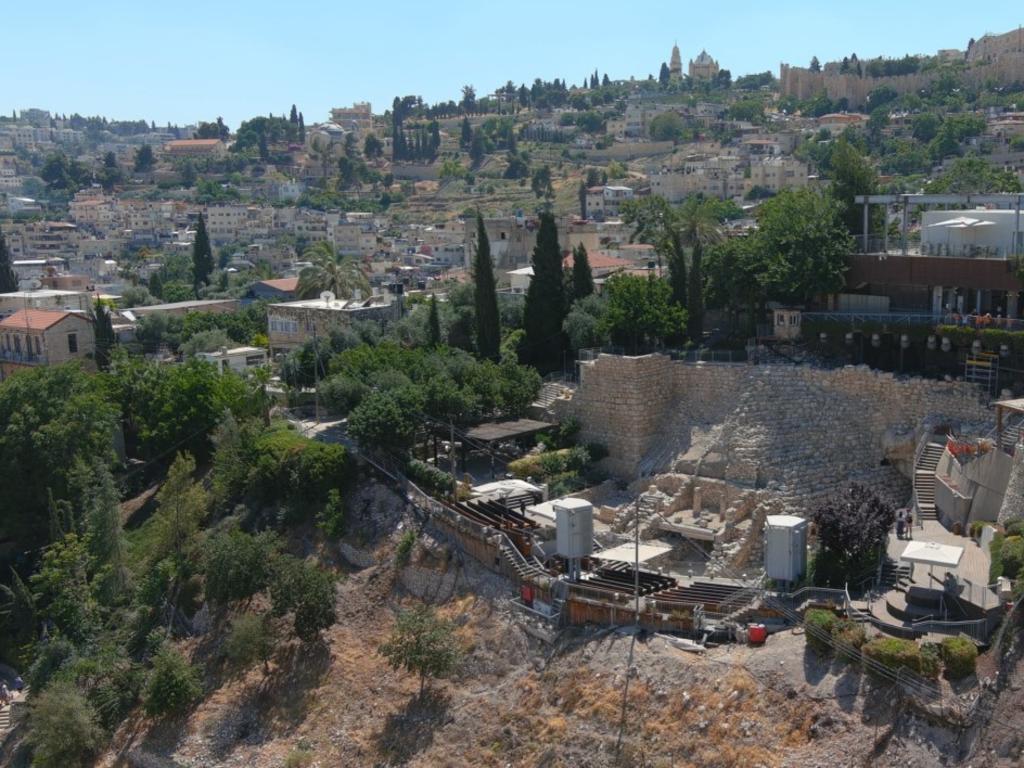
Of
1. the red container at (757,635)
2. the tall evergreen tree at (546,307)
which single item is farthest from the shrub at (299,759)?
the tall evergreen tree at (546,307)

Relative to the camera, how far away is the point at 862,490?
25.8 m

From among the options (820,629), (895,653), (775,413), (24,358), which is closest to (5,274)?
(24,358)

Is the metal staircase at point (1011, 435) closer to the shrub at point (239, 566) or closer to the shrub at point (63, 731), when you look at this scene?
the shrub at point (239, 566)

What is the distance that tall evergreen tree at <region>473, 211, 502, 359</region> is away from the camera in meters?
41.4

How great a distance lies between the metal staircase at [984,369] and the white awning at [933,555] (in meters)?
11.8

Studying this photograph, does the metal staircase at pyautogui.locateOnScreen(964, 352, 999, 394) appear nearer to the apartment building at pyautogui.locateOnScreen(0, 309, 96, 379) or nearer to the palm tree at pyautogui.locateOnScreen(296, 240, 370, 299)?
the palm tree at pyautogui.locateOnScreen(296, 240, 370, 299)

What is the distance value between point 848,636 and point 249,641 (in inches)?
603

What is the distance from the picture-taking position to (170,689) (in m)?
28.3

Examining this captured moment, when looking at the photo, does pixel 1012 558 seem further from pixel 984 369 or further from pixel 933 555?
pixel 984 369

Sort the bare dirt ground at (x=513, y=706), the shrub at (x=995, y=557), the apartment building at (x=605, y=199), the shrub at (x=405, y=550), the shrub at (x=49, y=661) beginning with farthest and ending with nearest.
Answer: the apartment building at (x=605, y=199)
the shrub at (x=49, y=661)
the shrub at (x=405, y=550)
the shrub at (x=995, y=557)
the bare dirt ground at (x=513, y=706)

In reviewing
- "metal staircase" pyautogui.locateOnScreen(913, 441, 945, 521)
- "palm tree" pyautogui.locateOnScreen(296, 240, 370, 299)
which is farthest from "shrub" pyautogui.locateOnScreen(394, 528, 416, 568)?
"palm tree" pyautogui.locateOnScreen(296, 240, 370, 299)

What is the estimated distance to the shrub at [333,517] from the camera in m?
33.4

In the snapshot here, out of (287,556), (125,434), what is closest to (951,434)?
(287,556)

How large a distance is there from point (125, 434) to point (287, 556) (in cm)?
1766
